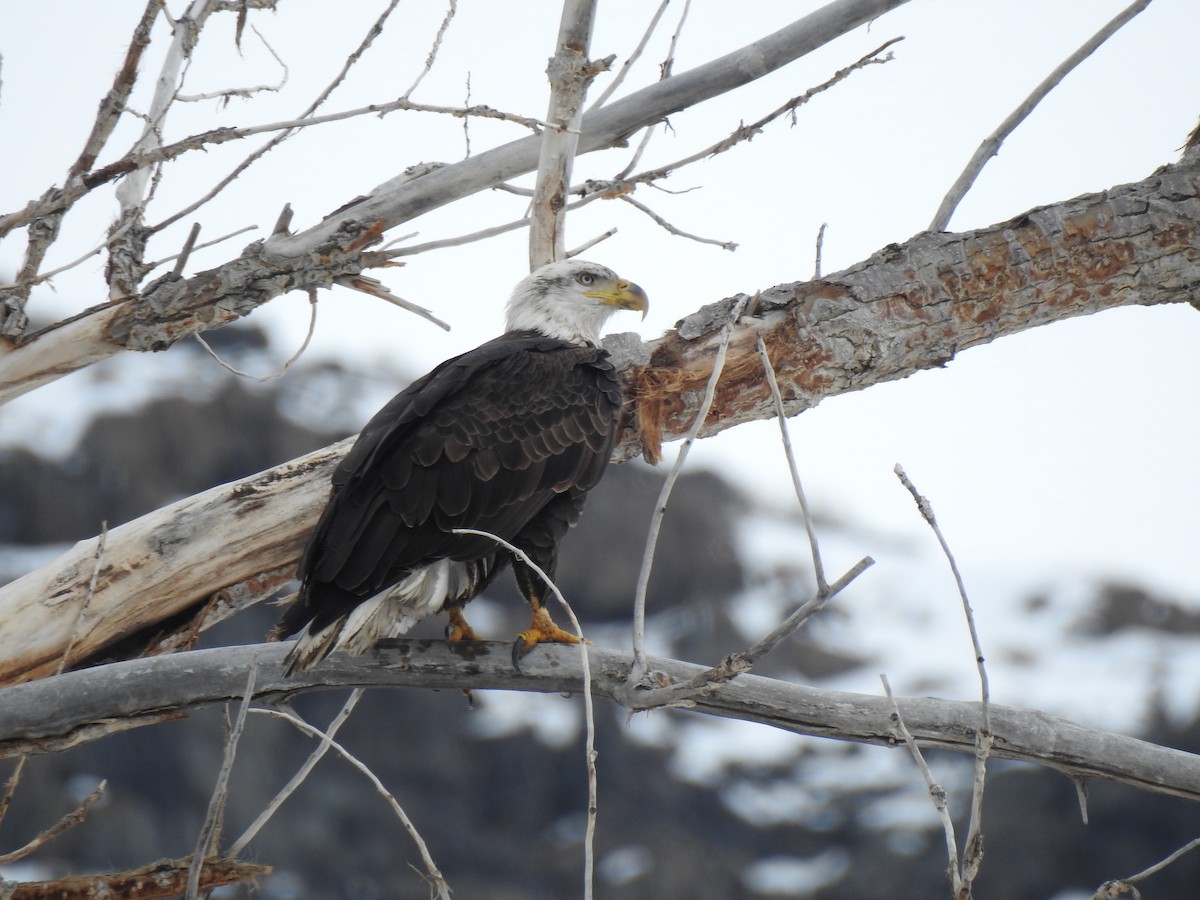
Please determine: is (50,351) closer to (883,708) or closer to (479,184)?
(479,184)

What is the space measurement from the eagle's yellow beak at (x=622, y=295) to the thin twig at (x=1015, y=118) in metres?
1.34

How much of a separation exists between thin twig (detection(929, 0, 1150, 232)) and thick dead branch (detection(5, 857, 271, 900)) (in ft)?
10.4

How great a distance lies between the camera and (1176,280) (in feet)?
14.4

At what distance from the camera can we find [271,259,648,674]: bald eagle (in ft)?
11.6

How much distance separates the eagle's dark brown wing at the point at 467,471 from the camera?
3.58 metres

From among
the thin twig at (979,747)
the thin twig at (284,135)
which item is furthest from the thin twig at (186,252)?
the thin twig at (979,747)

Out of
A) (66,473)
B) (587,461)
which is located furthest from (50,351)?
(66,473)

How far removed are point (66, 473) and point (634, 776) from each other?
36.7 ft

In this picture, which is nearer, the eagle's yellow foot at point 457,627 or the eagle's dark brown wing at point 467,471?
the eagle's dark brown wing at point 467,471

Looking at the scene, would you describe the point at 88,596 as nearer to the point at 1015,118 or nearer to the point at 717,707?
the point at 717,707

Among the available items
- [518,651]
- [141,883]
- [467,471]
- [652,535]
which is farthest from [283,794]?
[467,471]

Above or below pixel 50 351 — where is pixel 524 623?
below

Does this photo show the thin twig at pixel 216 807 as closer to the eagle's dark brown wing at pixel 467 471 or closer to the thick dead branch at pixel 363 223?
the eagle's dark brown wing at pixel 467 471

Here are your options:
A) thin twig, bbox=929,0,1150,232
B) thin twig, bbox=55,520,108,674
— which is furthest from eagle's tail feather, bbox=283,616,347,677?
thin twig, bbox=929,0,1150,232
